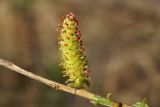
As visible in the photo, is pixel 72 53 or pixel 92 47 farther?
pixel 92 47

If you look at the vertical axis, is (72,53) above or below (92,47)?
below

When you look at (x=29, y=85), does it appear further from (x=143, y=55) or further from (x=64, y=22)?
(x=64, y=22)

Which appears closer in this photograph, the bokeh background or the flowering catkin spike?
the flowering catkin spike

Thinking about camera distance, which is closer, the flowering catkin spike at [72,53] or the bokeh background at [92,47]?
the flowering catkin spike at [72,53]

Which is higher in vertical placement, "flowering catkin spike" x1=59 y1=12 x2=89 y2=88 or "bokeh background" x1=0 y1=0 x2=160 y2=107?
"bokeh background" x1=0 y1=0 x2=160 y2=107

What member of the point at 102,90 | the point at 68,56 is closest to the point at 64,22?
the point at 68,56
